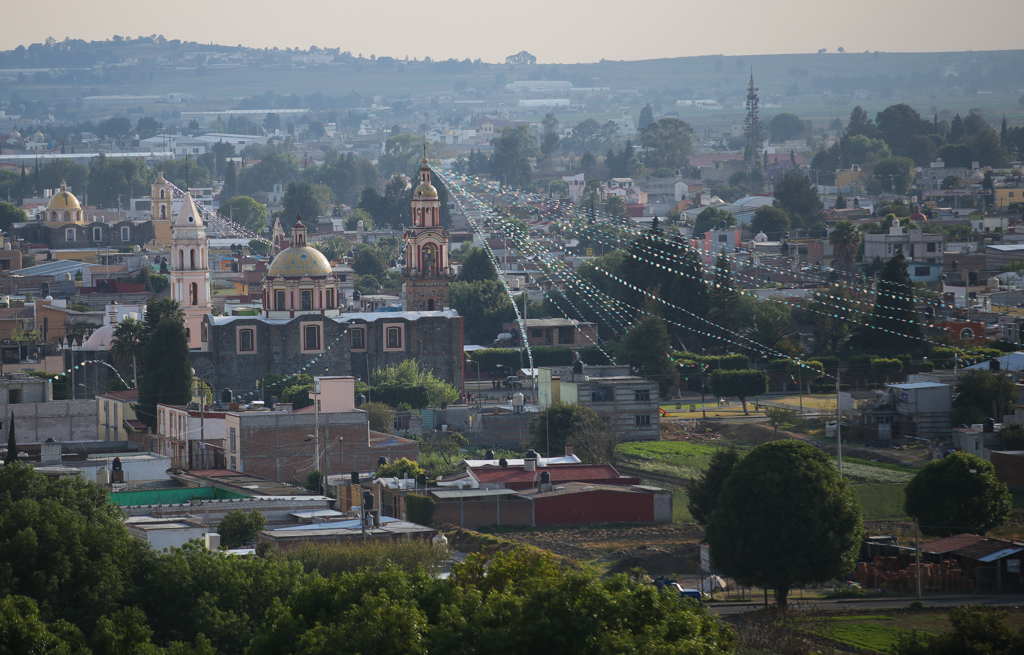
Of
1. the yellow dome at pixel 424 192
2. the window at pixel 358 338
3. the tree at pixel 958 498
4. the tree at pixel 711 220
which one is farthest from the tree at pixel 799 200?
the tree at pixel 958 498

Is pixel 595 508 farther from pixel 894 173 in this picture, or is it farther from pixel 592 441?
pixel 894 173

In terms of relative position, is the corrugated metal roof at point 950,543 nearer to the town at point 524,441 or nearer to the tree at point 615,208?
the town at point 524,441

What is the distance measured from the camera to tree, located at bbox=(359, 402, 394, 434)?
5538 centimetres

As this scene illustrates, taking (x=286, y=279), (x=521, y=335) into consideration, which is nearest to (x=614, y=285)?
(x=521, y=335)

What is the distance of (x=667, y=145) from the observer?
634 ft

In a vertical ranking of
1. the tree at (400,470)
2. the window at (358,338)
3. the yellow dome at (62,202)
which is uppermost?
the yellow dome at (62,202)

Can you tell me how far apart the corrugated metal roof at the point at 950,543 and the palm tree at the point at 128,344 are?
2975 cm

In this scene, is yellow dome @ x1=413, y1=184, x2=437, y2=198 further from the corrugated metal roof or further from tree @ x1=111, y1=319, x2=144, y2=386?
the corrugated metal roof

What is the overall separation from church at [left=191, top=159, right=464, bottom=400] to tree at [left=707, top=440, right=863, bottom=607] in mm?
→ 29524

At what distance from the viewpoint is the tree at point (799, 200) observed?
114m

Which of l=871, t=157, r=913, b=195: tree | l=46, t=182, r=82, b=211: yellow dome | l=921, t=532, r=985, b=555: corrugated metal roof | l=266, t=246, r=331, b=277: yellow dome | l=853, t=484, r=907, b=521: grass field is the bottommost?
l=853, t=484, r=907, b=521: grass field

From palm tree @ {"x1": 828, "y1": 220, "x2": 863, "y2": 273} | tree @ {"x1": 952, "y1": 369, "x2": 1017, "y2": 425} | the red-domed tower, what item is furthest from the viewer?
palm tree @ {"x1": 828, "y1": 220, "x2": 863, "y2": 273}

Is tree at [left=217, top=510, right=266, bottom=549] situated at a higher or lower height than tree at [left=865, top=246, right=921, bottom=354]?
lower

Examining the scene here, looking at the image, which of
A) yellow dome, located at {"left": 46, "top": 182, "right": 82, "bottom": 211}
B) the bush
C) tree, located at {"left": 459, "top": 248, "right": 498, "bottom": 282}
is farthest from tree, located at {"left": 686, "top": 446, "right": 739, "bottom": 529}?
yellow dome, located at {"left": 46, "top": 182, "right": 82, "bottom": 211}
